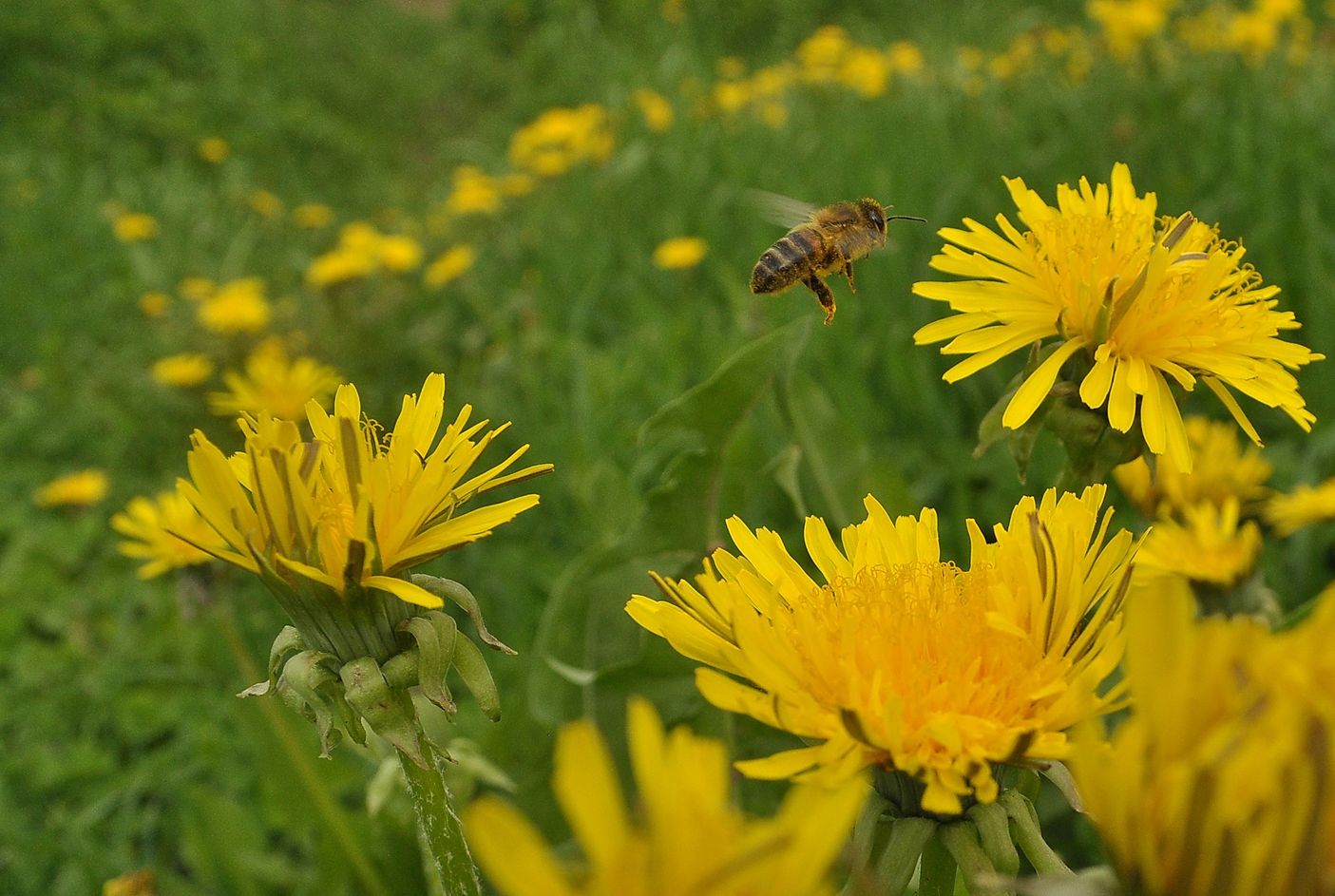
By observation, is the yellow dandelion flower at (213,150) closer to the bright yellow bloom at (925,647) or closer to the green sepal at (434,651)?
the green sepal at (434,651)

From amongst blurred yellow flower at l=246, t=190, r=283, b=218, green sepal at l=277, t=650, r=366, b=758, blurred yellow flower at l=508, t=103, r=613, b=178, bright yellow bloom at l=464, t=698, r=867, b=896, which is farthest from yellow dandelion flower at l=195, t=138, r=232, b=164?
bright yellow bloom at l=464, t=698, r=867, b=896

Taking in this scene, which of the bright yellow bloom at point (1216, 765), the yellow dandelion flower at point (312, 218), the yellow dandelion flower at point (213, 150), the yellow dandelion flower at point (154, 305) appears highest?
the yellow dandelion flower at point (213, 150)

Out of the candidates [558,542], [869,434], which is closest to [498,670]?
[558,542]

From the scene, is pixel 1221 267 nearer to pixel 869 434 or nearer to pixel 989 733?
pixel 989 733

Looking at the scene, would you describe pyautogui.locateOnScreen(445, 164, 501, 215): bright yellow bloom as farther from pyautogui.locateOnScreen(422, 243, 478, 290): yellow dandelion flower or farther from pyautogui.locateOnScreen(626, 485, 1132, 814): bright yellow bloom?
pyautogui.locateOnScreen(626, 485, 1132, 814): bright yellow bloom

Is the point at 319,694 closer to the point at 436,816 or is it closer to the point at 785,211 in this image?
the point at 436,816

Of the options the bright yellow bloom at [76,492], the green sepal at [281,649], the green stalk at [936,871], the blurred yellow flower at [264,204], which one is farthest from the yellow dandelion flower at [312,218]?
the green stalk at [936,871]

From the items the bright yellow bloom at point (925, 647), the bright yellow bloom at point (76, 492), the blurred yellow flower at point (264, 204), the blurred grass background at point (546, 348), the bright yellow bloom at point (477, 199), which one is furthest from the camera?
the blurred yellow flower at point (264, 204)
